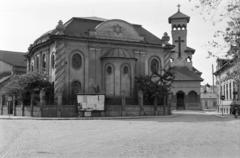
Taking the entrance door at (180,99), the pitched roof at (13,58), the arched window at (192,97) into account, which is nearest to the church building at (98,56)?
the pitched roof at (13,58)

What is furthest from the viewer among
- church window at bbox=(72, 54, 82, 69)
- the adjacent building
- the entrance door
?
the entrance door

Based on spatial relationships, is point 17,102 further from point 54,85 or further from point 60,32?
point 60,32

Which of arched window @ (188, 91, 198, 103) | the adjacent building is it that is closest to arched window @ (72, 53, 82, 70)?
the adjacent building

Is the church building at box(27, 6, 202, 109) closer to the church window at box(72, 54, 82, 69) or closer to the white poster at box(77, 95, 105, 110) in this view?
the church window at box(72, 54, 82, 69)

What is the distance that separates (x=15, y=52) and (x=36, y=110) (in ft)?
135

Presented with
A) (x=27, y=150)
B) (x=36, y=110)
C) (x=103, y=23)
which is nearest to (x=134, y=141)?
(x=27, y=150)

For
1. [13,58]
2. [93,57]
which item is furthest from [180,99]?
[13,58]

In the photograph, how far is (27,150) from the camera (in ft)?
38.9

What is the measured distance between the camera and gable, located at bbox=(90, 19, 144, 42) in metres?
43.7

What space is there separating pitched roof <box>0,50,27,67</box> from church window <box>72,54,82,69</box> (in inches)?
1147

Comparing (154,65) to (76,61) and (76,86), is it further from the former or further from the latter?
(76,86)

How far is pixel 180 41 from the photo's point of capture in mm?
79812

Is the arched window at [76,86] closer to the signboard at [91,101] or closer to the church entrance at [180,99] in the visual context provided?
the signboard at [91,101]

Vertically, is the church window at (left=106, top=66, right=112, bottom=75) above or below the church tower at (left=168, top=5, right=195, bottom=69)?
below
